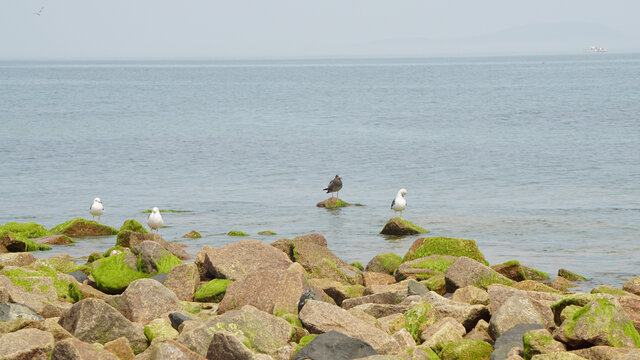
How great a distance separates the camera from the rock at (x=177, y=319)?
33.3 feet

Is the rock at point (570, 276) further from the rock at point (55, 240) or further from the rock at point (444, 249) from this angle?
the rock at point (55, 240)

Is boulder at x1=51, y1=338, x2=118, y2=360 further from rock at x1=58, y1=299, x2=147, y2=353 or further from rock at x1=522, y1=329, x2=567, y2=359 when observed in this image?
rock at x1=522, y1=329, x2=567, y2=359

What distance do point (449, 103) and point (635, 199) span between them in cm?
5751

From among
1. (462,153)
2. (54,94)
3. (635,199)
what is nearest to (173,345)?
(635,199)

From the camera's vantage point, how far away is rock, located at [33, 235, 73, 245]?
66.1ft

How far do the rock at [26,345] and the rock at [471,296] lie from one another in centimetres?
581

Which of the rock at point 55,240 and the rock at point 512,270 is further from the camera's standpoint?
the rock at point 55,240

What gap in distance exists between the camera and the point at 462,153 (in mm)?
42219

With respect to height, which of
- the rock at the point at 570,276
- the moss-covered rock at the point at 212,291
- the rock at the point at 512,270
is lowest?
the rock at the point at 570,276

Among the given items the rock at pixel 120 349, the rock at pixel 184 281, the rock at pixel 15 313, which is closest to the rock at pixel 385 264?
the rock at pixel 184 281

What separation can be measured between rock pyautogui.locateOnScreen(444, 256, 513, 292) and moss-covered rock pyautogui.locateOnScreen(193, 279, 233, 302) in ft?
11.7

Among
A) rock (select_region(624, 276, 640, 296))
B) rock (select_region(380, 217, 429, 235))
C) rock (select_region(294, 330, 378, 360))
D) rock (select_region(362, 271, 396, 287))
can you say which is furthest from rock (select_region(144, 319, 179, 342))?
rock (select_region(380, 217, 429, 235))

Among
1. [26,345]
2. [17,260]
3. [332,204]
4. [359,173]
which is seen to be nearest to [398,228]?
[332,204]

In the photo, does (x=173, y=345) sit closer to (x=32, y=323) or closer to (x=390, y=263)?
(x=32, y=323)
